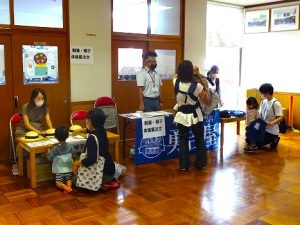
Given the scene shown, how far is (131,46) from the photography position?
5.98 meters

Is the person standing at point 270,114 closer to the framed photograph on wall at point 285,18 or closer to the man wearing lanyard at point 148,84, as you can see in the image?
the man wearing lanyard at point 148,84

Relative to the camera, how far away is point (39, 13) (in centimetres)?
500

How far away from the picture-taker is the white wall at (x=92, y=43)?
17.4 ft

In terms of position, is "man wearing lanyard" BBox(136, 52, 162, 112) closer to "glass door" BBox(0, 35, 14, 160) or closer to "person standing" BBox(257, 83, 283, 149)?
"person standing" BBox(257, 83, 283, 149)

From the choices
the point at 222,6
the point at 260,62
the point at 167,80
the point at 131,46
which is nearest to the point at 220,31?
the point at 222,6

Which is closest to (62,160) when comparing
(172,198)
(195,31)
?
(172,198)

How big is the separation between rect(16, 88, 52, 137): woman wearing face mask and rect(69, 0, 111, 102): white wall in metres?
0.92

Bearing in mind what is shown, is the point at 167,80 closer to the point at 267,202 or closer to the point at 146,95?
the point at 146,95

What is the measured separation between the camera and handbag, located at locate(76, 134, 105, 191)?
3629mm

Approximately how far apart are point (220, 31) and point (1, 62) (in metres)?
5.10

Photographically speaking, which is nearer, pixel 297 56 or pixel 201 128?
pixel 201 128

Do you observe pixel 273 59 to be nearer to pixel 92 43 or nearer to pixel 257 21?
pixel 257 21

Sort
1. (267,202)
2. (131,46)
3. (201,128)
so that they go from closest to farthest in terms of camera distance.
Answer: (267,202) → (201,128) → (131,46)

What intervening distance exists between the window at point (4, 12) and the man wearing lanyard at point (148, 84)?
6.30 feet
